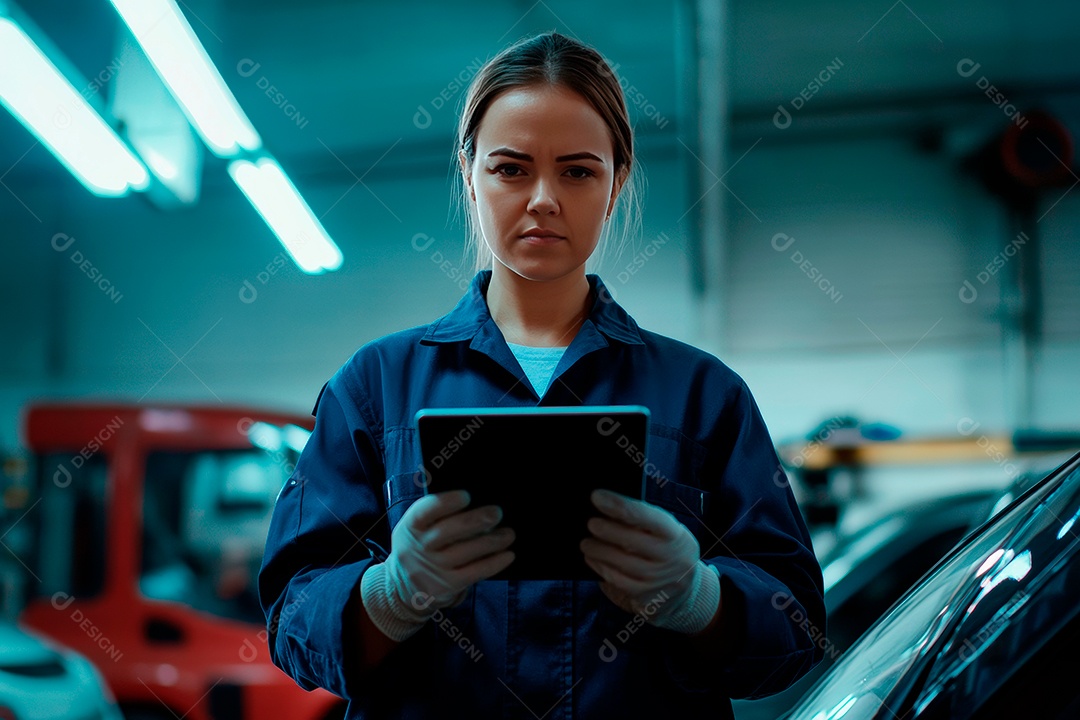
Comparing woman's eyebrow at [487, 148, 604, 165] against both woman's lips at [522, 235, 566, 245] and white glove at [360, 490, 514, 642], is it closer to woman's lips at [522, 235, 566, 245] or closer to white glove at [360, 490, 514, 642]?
woman's lips at [522, 235, 566, 245]

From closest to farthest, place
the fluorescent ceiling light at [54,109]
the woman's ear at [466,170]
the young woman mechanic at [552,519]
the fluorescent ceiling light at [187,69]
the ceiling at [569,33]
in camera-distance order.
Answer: the young woman mechanic at [552,519], the woman's ear at [466,170], the fluorescent ceiling light at [187,69], the fluorescent ceiling light at [54,109], the ceiling at [569,33]

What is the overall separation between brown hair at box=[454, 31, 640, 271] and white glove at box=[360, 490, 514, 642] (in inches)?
17.7

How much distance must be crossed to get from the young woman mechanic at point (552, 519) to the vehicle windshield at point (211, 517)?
3.01m

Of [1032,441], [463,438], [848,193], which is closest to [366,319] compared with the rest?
[848,193]

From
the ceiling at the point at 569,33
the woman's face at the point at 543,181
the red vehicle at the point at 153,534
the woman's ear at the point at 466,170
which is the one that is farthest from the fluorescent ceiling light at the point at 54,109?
the woman's face at the point at 543,181

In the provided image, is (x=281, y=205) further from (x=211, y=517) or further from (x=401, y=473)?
(x=401, y=473)

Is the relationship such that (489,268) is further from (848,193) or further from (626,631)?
(848,193)

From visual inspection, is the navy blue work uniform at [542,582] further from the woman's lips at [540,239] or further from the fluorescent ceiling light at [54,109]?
the fluorescent ceiling light at [54,109]

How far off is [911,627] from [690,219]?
5515 millimetres

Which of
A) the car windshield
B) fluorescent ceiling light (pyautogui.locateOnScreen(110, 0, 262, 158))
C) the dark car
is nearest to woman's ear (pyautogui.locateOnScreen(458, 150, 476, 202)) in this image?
the car windshield

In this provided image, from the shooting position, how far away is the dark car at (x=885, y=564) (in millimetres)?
2283

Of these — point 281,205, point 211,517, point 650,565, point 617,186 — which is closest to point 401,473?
point 650,565

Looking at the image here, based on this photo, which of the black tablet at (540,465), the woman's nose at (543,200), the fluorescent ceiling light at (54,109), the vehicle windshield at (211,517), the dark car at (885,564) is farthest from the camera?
the vehicle windshield at (211,517)

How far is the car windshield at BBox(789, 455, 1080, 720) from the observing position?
708 millimetres
